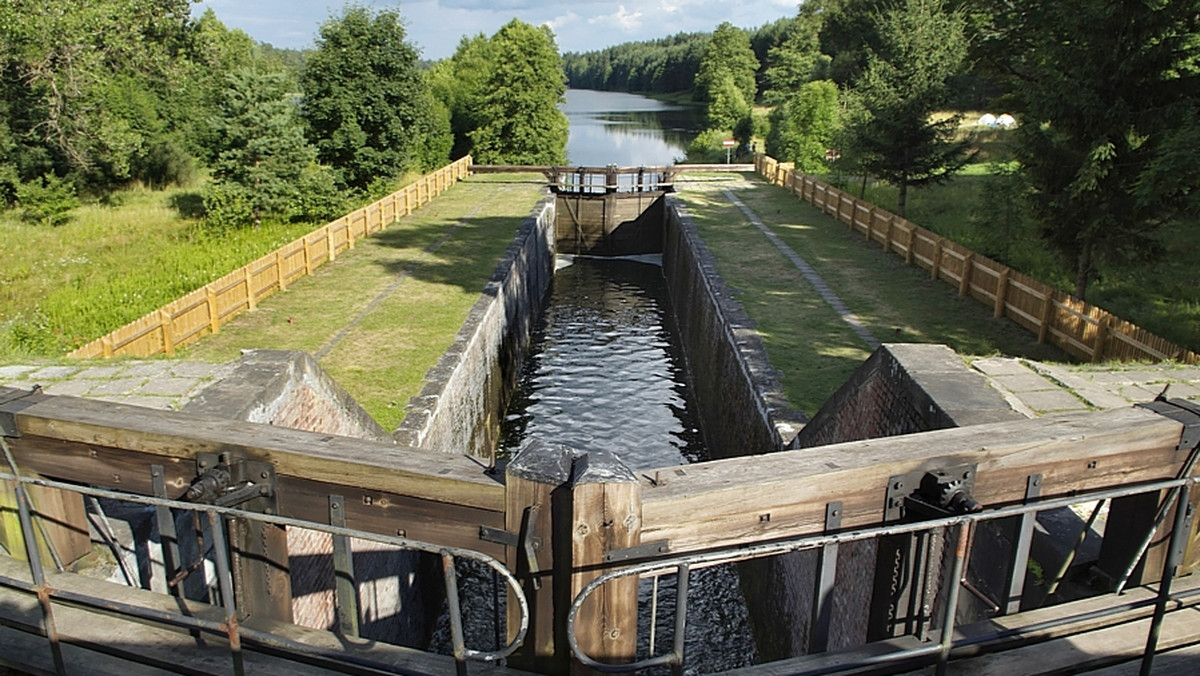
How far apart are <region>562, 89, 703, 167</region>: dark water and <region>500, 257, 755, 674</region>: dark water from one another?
22.5m

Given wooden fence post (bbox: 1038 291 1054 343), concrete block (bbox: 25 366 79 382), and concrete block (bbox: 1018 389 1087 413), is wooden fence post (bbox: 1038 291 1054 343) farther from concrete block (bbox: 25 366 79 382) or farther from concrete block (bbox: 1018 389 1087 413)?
concrete block (bbox: 25 366 79 382)

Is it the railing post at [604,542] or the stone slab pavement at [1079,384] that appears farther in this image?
the stone slab pavement at [1079,384]

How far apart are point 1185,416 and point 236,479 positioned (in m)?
4.49

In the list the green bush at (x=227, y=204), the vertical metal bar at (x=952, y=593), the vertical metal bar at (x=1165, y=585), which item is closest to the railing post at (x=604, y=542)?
the vertical metal bar at (x=952, y=593)

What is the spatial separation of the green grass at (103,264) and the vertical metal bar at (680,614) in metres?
7.08

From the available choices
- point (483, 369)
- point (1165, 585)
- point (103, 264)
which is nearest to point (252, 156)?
point (103, 264)

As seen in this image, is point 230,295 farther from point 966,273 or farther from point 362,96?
point 362,96

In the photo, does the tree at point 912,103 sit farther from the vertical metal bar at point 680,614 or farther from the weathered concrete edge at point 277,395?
the vertical metal bar at point 680,614

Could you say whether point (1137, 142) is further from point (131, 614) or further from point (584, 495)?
point (131, 614)

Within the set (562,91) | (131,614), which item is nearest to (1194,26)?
(131,614)

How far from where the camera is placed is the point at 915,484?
356 centimetres

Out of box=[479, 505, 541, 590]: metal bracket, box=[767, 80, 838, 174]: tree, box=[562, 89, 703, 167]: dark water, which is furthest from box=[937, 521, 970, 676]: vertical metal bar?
box=[562, 89, 703, 167]: dark water

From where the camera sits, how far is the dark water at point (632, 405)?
9227mm

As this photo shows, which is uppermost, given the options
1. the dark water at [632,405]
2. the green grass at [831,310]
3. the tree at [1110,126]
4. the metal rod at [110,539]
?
the tree at [1110,126]
